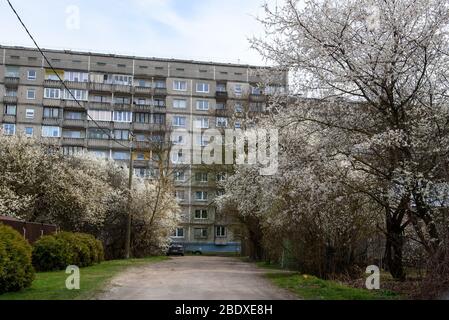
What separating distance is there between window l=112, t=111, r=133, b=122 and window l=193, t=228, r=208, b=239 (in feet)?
57.9

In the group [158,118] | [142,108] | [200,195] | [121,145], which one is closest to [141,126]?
[142,108]

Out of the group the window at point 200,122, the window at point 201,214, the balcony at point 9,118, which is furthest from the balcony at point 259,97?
the balcony at point 9,118

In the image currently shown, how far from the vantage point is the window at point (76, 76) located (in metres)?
72.2

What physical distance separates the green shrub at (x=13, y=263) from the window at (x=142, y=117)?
200ft

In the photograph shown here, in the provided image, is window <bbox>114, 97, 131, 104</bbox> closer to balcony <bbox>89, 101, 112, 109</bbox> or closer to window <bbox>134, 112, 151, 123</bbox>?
balcony <bbox>89, 101, 112, 109</bbox>

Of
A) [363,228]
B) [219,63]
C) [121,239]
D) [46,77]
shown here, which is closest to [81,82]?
[46,77]

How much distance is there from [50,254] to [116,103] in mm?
53868

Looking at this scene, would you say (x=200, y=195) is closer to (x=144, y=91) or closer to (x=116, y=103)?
(x=144, y=91)

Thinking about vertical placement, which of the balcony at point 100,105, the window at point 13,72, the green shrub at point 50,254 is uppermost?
the window at point 13,72

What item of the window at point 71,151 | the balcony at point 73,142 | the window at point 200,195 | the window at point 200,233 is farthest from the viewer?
Answer: the window at point 200,195

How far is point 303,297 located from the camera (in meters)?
13.0

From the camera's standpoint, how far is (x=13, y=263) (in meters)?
12.6

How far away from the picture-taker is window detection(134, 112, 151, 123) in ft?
242

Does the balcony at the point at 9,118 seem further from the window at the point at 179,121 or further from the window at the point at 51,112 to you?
the window at the point at 179,121
